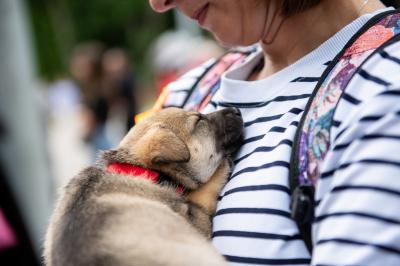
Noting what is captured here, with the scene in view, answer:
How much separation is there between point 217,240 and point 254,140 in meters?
0.35

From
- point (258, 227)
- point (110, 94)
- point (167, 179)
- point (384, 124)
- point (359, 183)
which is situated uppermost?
point (384, 124)

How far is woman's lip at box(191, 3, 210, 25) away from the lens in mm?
2314

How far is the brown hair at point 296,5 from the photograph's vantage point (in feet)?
7.07

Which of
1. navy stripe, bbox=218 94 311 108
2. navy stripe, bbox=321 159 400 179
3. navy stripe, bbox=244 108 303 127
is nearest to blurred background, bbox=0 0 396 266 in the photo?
navy stripe, bbox=218 94 311 108

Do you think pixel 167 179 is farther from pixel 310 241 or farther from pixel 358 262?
pixel 358 262

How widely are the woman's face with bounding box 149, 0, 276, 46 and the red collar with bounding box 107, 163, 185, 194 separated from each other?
60 cm

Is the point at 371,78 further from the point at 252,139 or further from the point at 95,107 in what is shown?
the point at 95,107

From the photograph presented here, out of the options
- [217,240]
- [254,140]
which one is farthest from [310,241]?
[254,140]

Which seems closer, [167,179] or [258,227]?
[258,227]

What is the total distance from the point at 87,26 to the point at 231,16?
1441 inches

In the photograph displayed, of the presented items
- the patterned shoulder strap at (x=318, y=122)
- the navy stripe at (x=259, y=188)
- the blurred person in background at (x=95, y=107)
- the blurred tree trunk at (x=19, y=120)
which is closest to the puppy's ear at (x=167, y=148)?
the navy stripe at (x=259, y=188)

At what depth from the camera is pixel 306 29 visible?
2.20m

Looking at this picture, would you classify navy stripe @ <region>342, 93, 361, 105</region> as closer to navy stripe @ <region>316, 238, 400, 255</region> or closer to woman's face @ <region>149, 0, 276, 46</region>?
navy stripe @ <region>316, 238, 400, 255</region>

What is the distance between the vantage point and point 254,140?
2037mm
